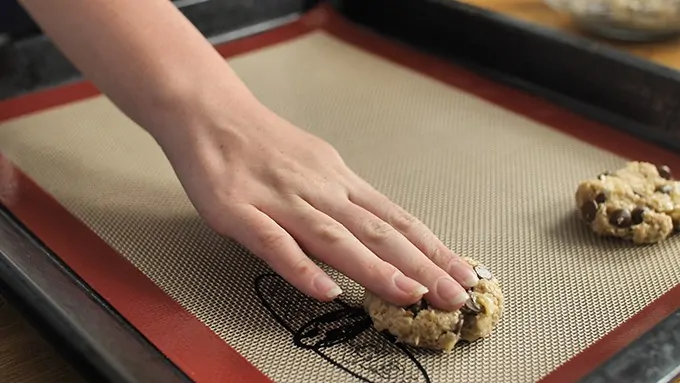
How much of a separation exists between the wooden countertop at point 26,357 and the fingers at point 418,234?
0.78 feet

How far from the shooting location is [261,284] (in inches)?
23.7

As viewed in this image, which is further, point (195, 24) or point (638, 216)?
point (195, 24)

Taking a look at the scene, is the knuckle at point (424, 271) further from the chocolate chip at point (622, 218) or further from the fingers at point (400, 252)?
the chocolate chip at point (622, 218)

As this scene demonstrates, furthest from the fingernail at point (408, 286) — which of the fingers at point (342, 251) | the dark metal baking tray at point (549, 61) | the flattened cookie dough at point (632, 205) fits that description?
the dark metal baking tray at point (549, 61)

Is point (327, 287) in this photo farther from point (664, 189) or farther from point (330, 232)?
point (664, 189)

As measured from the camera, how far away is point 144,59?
70 cm

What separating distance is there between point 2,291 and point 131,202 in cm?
14

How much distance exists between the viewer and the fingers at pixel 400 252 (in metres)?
0.52

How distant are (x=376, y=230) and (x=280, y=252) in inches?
2.8

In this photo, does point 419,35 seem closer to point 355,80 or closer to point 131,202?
point 355,80

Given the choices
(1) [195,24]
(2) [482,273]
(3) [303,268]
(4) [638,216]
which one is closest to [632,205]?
(4) [638,216]

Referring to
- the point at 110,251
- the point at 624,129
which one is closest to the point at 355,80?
the point at 624,129

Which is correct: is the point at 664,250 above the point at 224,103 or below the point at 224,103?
below

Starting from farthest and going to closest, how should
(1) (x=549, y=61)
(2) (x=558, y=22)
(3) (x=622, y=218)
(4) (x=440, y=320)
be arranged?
(2) (x=558, y=22)
(1) (x=549, y=61)
(3) (x=622, y=218)
(4) (x=440, y=320)
